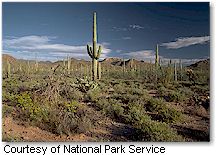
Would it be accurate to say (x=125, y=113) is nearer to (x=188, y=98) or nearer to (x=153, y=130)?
(x=153, y=130)

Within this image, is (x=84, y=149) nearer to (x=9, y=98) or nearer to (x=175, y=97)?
(x=9, y=98)

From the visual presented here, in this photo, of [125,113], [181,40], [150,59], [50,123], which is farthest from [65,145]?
[181,40]

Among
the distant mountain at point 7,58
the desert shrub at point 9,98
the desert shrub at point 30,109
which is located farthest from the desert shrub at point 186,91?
the distant mountain at point 7,58

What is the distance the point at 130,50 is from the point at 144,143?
6.04 ft

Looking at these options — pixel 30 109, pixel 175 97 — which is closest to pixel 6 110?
pixel 30 109

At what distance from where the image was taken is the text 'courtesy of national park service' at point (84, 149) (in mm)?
6809

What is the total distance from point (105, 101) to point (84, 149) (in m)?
1.13

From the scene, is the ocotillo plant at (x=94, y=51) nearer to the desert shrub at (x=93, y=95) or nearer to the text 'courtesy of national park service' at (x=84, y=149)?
the desert shrub at (x=93, y=95)

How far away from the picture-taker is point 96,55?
305 inches

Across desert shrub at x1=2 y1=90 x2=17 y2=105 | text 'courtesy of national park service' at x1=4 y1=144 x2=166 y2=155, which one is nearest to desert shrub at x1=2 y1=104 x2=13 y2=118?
desert shrub at x1=2 y1=90 x2=17 y2=105

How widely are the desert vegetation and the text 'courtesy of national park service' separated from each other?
168mm

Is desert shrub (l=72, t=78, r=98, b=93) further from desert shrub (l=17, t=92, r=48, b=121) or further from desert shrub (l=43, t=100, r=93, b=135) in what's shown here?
desert shrub (l=17, t=92, r=48, b=121)

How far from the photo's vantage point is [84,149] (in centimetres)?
686

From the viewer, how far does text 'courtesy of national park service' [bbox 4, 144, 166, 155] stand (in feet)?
22.3
